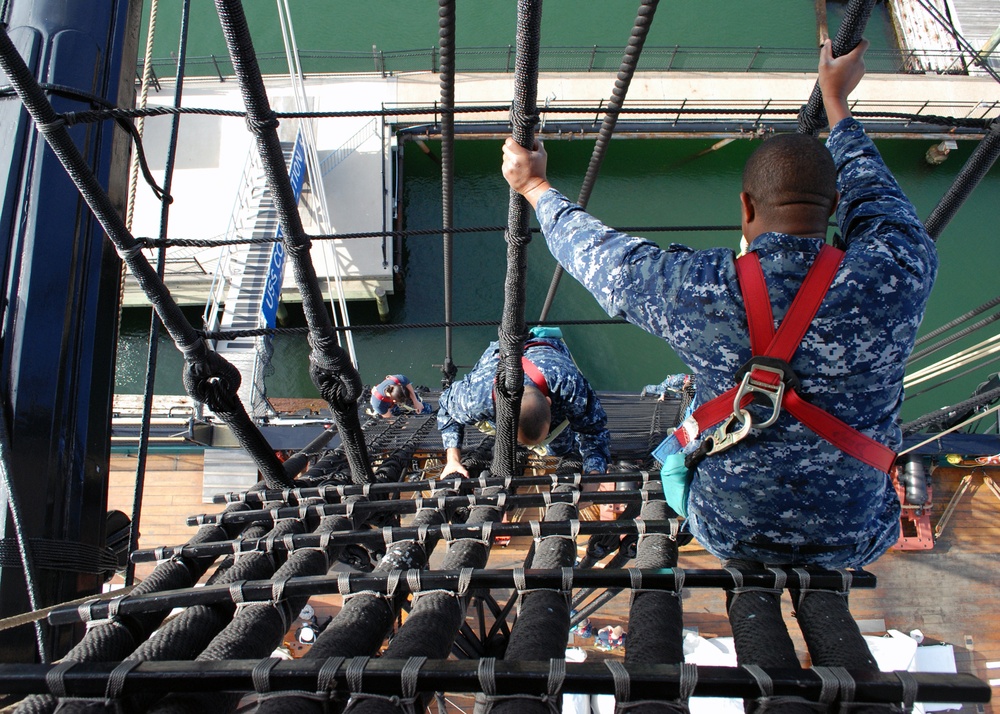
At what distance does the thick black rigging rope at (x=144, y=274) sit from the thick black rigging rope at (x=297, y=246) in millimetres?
338

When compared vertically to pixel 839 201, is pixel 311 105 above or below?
above

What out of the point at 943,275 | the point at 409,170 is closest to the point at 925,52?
the point at 943,275

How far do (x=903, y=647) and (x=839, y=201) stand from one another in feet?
13.5

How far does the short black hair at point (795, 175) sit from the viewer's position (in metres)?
1.58

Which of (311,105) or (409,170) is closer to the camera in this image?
(311,105)

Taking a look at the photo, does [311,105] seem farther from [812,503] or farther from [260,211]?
[812,503]

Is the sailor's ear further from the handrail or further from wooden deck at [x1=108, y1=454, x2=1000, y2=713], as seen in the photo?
the handrail

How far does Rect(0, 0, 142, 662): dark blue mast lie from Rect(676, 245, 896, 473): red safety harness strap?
1.99 meters

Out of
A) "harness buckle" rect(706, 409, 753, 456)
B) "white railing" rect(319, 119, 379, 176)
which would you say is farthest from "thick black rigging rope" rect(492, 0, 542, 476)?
"white railing" rect(319, 119, 379, 176)

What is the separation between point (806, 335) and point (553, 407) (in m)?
2.00

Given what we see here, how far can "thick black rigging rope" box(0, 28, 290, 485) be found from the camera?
1626 mm

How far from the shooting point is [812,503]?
5.54 ft

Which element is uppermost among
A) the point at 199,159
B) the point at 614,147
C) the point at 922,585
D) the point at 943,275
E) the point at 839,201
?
the point at 614,147

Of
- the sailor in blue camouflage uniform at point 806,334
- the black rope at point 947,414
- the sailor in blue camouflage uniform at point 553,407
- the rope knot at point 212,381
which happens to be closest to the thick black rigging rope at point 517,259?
the sailor in blue camouflage uniform at point 806,334
